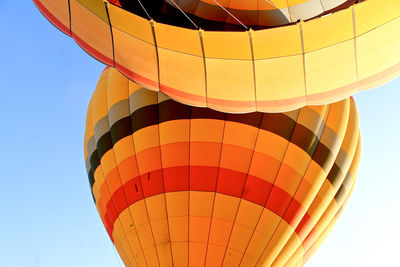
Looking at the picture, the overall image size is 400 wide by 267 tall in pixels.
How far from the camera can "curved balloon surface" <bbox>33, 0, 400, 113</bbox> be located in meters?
4.43

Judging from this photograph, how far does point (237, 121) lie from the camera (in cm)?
642

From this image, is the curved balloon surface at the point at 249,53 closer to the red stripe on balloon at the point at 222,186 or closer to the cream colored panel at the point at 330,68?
the cream colored panel at the point at 330,68

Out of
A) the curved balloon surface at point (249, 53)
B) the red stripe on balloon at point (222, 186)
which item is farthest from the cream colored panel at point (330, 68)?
the red stripe on balloon at point (222, 186)

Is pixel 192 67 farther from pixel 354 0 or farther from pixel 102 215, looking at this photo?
pixel 102 215

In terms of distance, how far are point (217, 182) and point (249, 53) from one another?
7.36 feet

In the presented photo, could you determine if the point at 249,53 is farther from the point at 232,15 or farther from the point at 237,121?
the point at 237,121

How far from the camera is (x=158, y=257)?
6.24 metres

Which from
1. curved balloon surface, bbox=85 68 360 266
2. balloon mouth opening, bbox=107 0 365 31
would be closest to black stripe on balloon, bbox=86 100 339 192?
curved balloon surface, bbox=85 68 360 266

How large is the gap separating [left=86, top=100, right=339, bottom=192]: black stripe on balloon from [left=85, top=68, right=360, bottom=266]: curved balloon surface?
13 mm

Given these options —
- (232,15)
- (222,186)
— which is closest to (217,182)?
(222,186)

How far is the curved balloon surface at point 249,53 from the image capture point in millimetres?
4434

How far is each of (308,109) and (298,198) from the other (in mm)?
1188

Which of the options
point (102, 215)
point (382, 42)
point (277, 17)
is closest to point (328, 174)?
point (277, 17)

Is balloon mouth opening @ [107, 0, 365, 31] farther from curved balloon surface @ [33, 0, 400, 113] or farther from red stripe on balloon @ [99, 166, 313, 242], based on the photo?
red stripe on balloon @ [99, 166, 313, 242]
